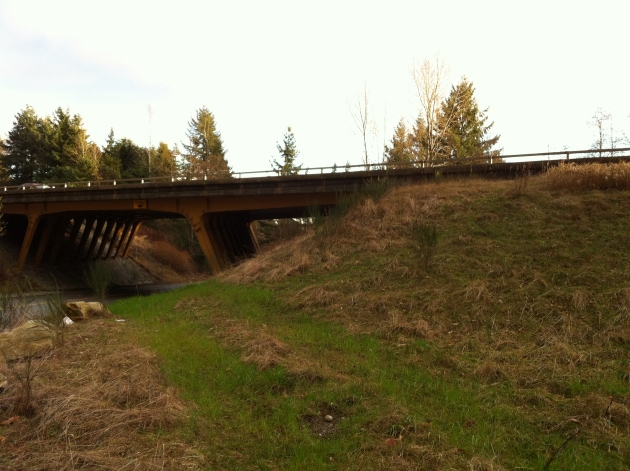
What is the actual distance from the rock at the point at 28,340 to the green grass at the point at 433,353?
1.50m

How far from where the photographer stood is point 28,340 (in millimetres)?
7082

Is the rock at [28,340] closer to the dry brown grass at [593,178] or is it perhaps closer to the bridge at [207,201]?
the bridge at [207,201]

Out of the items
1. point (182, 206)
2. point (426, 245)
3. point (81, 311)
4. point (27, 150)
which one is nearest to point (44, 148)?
point (27, 150)

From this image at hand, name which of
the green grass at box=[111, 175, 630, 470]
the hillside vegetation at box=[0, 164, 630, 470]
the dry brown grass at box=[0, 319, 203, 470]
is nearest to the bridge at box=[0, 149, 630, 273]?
the hillside vegetation at box=[0, 164, 630, 470]

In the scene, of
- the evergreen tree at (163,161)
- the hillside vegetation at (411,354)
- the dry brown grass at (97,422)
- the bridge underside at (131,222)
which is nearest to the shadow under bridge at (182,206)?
the bridge underside at (131,222)

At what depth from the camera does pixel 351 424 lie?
412cm

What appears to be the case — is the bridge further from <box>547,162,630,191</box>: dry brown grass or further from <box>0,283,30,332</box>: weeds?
<box>0,283,30,332</box>: weeds

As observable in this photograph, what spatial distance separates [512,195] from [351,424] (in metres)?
11.4

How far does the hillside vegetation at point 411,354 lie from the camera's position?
12.0 feet

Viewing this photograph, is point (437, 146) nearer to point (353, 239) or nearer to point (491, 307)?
point (353, 239)

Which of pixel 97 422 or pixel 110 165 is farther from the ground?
pixel 110 165

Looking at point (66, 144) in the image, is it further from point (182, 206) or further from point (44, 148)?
point (182, 206)

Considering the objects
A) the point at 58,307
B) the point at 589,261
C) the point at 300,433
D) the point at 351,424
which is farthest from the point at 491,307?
the point at 58,307

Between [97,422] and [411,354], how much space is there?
4.17 metres
